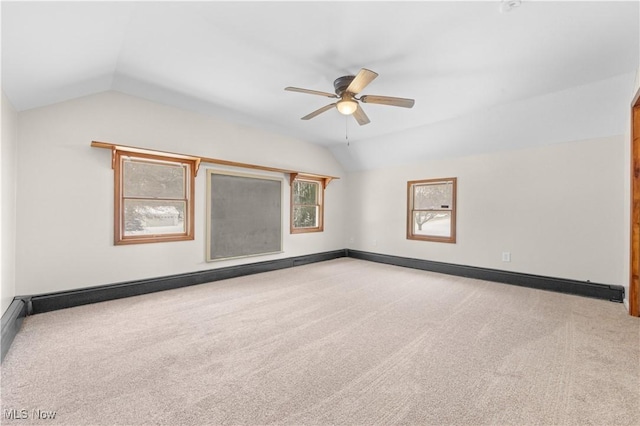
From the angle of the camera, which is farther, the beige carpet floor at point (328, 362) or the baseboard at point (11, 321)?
the baseboard at point (11, 321)

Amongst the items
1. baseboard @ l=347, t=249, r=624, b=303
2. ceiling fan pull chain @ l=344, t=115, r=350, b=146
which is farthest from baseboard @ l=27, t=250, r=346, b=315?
ceiling fan pull chain @ l=344, t=115, r=350, b=146

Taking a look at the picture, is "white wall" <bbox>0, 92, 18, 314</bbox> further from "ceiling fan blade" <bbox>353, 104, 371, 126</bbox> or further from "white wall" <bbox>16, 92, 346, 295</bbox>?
"ceiling fan blade" <bbox>353, 104, 371, 126</bbox>

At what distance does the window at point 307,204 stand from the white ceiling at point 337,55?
1917mm

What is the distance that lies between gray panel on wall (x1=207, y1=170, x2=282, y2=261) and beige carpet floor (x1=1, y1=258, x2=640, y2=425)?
1.24 metres

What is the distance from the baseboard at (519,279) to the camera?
3.51 meters

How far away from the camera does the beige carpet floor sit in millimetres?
1543

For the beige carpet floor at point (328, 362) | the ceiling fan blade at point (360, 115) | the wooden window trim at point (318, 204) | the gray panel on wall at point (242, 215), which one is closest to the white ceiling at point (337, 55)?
the ceiling fan blade at point (360, 115)

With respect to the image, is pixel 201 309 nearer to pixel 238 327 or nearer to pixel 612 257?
pixel 238 327

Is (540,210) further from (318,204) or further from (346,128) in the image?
(318,204)

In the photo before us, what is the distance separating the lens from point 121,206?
3.53 m

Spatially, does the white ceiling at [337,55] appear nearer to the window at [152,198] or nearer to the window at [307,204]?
the window at [152,198]

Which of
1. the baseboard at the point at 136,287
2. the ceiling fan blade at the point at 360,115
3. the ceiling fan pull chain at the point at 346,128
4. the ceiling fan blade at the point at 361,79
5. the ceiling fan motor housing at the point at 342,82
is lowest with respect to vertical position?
the baseboard at the point at 136,287

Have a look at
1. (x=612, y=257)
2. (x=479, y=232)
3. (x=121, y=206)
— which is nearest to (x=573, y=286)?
(x=612, y=257)

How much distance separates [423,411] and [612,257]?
3.81 metres
